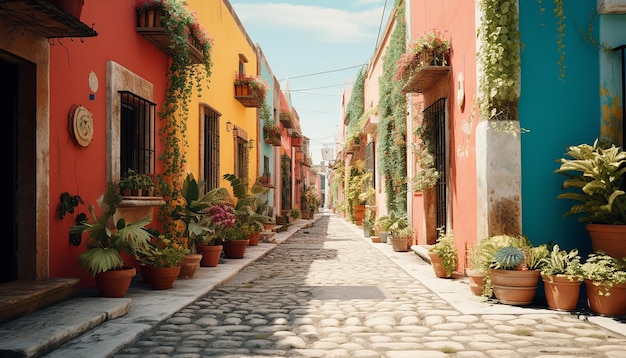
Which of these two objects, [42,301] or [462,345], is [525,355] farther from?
[42,301]

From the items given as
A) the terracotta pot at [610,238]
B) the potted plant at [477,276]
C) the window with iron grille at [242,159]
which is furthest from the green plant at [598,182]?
the window with iron grille at [242,159]

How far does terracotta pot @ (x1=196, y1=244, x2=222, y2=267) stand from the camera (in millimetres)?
8875

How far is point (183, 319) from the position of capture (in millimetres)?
5078

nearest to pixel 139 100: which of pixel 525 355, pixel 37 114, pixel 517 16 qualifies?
Result: pixel 37 114

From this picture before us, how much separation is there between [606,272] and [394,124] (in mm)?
9507

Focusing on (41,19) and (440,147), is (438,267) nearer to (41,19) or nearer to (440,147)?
(440,147)

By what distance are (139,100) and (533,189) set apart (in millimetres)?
5511

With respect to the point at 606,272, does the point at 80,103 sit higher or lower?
higher

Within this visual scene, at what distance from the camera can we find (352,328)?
4.79 m

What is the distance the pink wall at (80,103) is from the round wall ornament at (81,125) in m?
0.06

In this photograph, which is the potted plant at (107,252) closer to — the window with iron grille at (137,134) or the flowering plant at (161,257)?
the flowering plant at (161,257)

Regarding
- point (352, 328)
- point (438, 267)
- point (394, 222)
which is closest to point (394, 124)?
point (394, 222)

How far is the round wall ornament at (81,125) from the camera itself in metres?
5.64

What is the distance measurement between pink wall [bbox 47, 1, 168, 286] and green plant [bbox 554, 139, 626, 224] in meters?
5.44
